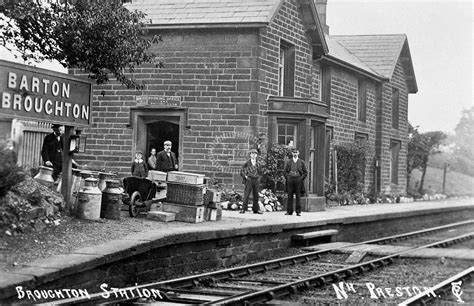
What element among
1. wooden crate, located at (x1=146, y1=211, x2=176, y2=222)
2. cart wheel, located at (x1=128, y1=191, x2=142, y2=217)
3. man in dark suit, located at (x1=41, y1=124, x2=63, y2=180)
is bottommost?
wooden crate, located at (x1=146, y1=211, x2=176, y2=222)

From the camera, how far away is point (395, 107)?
3481 cm

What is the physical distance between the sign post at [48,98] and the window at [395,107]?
25187 millimetres

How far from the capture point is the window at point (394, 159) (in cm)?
3453

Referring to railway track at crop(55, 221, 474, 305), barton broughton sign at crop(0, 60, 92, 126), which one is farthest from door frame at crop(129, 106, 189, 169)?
barton broughton sign at crop(0, 60, 92, 126)

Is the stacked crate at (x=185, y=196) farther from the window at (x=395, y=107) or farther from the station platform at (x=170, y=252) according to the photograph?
the window at (x=395, y=107)

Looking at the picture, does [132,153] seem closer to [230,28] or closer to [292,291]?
[230,28]

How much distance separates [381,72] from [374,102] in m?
1.47

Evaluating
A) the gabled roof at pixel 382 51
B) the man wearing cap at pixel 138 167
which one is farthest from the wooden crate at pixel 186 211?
the gabled roof at pixel 382 51

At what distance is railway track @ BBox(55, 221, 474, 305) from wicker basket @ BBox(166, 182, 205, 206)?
6.83ft

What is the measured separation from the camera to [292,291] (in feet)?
32.5

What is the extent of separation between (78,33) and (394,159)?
24.2m

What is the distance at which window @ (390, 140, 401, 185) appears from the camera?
3453 centimetres

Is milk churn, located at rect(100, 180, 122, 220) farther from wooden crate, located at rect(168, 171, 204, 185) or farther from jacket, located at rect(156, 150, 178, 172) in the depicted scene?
jacket, located at rect(156, 150, 178, 172)

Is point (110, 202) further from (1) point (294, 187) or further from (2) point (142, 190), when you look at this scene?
(1) point (294, 187)
